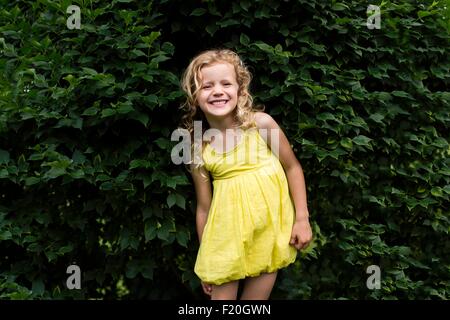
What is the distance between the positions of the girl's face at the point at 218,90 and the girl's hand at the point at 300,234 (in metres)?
0.68

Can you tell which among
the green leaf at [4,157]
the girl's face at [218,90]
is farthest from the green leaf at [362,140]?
the green leaf at [4,157]

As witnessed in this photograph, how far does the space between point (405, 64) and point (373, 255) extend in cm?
118

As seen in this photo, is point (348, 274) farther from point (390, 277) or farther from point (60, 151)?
point (60, 151)

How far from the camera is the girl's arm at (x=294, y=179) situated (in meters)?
3.36

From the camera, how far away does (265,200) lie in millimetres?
3242

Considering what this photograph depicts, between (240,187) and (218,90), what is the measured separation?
490 mm

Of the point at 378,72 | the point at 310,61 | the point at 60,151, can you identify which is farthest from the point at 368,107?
the point at 60,151

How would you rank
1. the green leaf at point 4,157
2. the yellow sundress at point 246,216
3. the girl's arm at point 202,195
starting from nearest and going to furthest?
the yellow sundress at point 246,216 < the girl's arm at point 202,195 < the green leaf at point 4,157

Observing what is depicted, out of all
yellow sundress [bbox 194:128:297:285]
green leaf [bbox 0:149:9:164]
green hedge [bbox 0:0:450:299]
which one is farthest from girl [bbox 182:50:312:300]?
green leaf [bbox 0:149:9:164]

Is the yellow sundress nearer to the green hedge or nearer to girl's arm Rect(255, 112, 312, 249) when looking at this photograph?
girl's arm Rect(255, 112, 312, 249)

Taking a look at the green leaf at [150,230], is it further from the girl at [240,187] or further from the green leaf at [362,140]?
the green leaf at [362,140]

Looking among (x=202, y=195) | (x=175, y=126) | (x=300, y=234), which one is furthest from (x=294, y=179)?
(x=175, y=126)

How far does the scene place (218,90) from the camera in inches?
128

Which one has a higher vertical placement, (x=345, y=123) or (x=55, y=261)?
(x=345, y=123)
